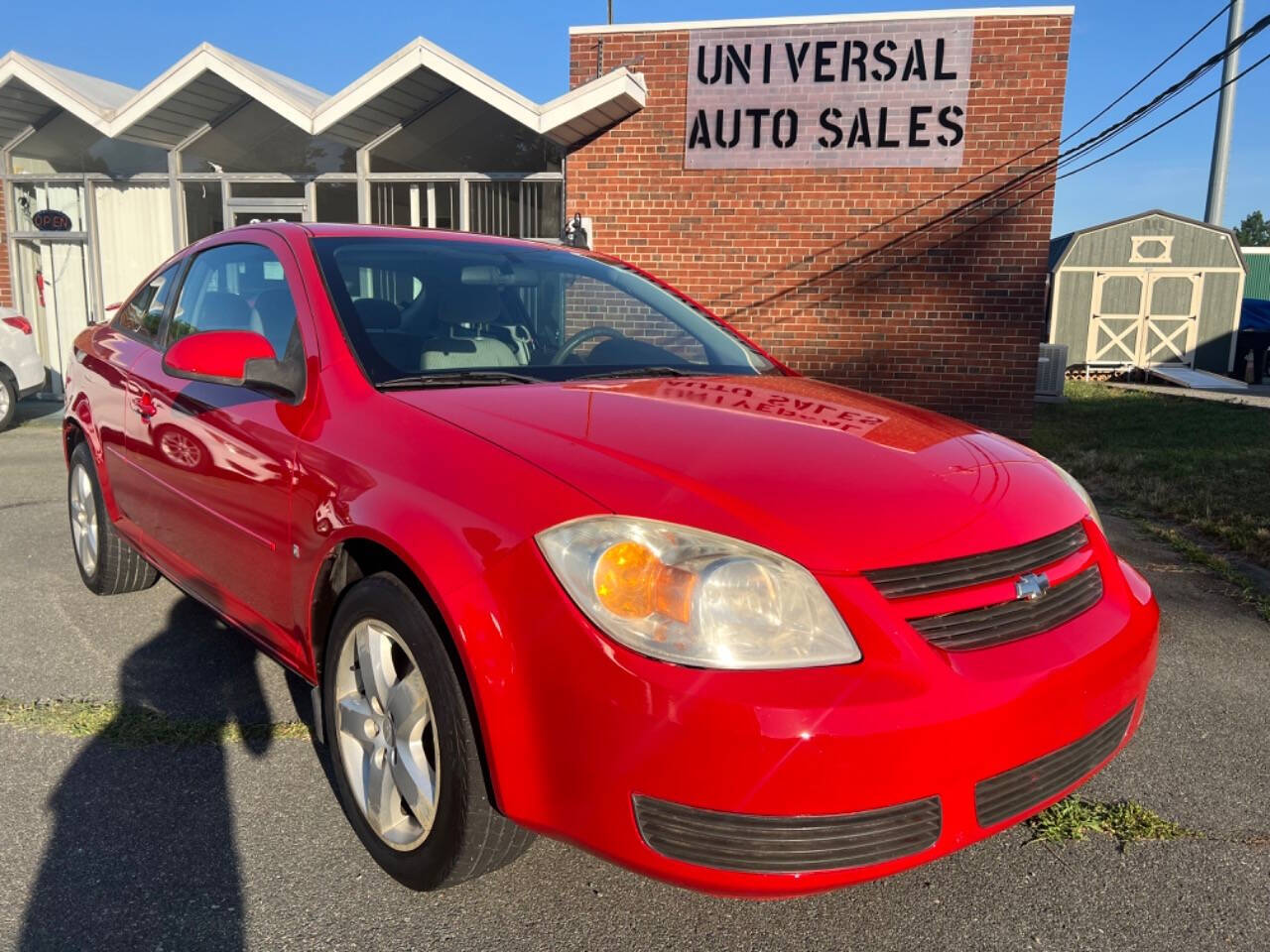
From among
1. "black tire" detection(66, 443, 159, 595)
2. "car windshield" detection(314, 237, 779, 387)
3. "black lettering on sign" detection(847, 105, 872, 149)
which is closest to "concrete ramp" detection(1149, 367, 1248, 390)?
"black lettering on sign" detection(847, 105, 872, 149)

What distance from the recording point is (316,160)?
36.2 feet

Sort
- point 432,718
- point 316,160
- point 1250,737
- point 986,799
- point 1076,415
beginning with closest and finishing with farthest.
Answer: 1. point 986,799
2. point 432,718
3. point 1250,737
4. point 316,160
5. point 1076,415

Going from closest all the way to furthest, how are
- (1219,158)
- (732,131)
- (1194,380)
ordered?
(732,131), (1194,380), (1219,158)

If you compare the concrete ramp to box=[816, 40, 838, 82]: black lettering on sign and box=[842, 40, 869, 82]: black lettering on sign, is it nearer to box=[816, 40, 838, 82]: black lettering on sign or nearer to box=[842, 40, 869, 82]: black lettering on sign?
box=[842, 40, 869, 82]: black lettering on sign

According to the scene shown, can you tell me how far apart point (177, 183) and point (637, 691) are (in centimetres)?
1174

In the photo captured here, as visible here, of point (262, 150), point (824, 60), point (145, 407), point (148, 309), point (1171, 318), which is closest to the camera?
point (145, 407)

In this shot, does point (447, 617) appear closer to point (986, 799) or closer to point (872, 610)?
point (872, 610)

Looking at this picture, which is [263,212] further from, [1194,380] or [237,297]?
[1194,380]

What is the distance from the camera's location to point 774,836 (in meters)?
1.67

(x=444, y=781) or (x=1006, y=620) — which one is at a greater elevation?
(x=1006, y=620)

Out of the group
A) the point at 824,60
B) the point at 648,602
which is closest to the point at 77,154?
the point at 824,60

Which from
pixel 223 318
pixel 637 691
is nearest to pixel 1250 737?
pixel 637 691

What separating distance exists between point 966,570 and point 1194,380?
20203 millimetres

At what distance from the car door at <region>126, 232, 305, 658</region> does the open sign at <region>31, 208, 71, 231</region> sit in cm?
995
